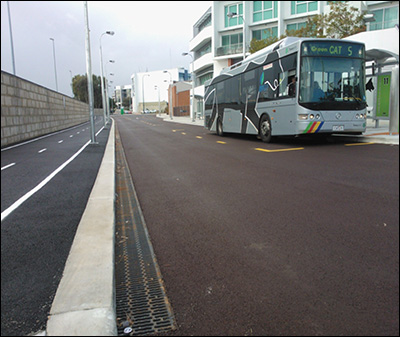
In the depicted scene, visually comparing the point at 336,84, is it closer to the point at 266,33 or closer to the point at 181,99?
the point at 266,33

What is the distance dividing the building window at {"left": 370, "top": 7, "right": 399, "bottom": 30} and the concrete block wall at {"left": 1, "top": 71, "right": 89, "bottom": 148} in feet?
80.4

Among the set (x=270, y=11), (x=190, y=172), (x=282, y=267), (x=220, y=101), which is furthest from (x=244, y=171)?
(x=270, y=11)

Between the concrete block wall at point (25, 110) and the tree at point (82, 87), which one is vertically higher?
the tree at point (82, 87)

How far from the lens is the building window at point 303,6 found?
36.0m

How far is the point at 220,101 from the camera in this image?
1844 centimetres

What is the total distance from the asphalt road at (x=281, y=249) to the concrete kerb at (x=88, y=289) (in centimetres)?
46

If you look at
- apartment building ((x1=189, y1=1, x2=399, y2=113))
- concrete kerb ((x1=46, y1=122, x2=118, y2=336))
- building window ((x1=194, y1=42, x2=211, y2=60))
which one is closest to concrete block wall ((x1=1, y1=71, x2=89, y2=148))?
concrete kerb ((x1=46, y1=122, x2=118, y2=336))

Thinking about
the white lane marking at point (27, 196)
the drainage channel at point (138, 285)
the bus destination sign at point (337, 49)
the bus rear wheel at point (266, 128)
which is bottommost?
the white lane marking at point (27, 196)

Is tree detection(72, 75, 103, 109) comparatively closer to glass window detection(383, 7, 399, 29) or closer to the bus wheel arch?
glass window detection(383, 7, 399, 29)

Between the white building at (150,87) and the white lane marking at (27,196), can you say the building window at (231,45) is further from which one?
the white building at (150,87)

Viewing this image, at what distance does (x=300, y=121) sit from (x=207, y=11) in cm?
4024

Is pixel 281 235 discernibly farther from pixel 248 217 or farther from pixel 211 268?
pixel 211 268

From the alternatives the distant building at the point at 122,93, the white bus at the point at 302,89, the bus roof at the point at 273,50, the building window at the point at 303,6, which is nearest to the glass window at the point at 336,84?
the white bus at the point at 302,89

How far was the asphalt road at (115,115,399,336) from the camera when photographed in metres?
2.12
